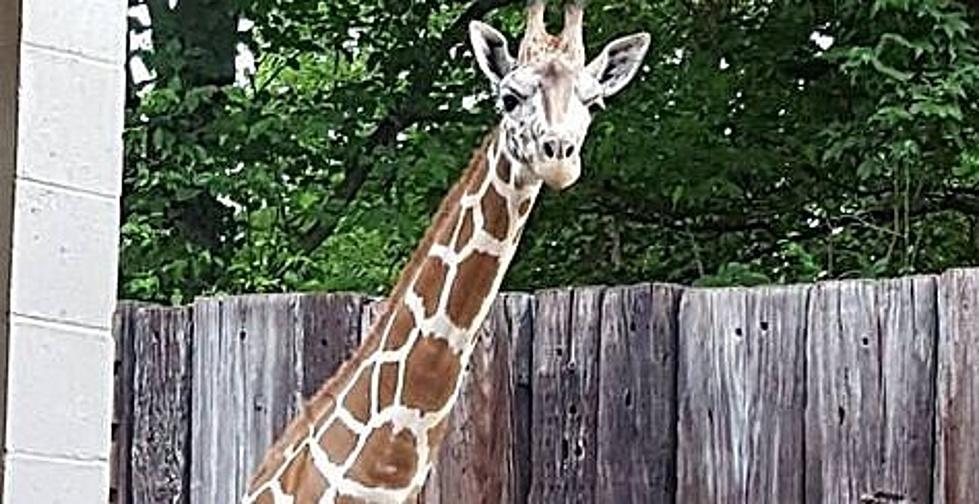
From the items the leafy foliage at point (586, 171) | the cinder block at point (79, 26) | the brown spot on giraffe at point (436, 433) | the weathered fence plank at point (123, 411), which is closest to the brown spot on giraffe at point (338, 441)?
the brown spot on giraffe at point (436, 433)

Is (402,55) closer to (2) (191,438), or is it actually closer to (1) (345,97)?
(1) (345,97)

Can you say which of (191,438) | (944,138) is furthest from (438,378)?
(944,138)

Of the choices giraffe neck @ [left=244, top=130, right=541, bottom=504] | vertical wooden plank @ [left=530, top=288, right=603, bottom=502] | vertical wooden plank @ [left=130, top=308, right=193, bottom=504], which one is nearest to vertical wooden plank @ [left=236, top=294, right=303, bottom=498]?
vertical wooden plank @ [left=130, top=308, right=193, bottom=504]

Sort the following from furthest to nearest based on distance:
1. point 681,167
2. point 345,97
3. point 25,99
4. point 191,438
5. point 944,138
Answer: point 345,97 → point 681,167 → point 944,138 → point 191,438 → point 25,99

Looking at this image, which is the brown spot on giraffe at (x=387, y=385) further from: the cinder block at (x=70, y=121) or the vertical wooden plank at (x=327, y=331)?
the cinder block at (x=70, y=121)

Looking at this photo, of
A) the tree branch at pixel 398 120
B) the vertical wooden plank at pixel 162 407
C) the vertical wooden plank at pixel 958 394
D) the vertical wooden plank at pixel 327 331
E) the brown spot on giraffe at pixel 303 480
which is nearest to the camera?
the vertical wooden plank at pixel 958 394

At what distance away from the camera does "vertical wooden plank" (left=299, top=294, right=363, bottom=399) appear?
3400 millimetres

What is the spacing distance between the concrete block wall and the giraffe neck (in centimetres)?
167

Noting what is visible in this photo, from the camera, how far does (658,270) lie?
497cm

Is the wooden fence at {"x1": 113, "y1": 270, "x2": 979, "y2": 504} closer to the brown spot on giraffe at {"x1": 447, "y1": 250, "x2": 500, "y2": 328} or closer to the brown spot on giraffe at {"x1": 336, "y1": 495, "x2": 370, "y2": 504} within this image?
the brown spot on giraffe at {"x1": 447, "y1": 250, "x2": 500, "y2": 328}

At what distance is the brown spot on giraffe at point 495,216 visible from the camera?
3008 millimetres

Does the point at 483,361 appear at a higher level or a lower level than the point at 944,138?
lower

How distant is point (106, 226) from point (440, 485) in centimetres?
200

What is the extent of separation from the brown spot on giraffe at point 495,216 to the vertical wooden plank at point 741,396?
0.29m
